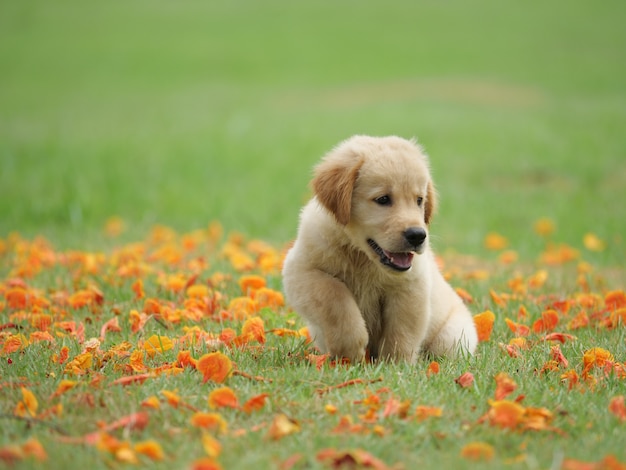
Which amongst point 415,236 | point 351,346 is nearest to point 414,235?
point 415,236

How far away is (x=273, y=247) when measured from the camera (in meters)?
8.27

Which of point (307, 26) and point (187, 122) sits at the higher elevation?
point (307, 26)

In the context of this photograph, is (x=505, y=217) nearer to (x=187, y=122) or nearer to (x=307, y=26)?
(x=187, y=122)

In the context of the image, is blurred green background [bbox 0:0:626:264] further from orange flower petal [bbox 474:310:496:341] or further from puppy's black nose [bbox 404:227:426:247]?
puppy's black nose [bbox 404:227:426:247]

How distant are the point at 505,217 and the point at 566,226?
0.79 m

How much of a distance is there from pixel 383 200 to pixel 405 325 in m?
0.66

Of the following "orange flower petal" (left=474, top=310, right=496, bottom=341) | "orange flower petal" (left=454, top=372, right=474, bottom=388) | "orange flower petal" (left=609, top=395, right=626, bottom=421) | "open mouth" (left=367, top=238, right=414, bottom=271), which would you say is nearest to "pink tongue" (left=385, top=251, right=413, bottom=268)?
"open mouth" (left=367, top=238, right=414, bottom=271)

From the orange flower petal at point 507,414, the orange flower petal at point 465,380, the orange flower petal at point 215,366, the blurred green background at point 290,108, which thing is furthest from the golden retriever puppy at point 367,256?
the blurred green background at point 290,108

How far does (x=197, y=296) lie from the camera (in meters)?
5.39

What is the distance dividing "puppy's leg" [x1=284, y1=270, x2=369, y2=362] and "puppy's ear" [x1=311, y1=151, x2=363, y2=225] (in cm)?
33

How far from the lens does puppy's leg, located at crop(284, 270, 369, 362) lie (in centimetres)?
397

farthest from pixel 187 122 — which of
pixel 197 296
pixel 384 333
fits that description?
pixel 384 333

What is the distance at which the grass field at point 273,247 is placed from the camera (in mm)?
3115

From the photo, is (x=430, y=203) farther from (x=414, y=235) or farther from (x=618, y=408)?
(x=618, y=408)
